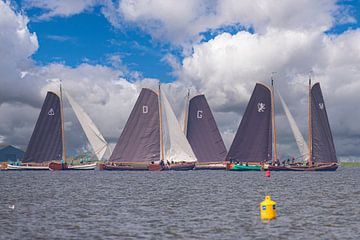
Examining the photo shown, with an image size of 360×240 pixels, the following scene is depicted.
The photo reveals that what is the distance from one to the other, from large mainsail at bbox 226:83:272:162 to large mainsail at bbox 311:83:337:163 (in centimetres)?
1153

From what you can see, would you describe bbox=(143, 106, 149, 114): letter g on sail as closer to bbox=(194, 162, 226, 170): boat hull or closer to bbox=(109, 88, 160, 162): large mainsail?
bbox=(109, 88, 160, 162): large mainsail

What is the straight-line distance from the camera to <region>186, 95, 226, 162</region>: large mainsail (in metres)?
159

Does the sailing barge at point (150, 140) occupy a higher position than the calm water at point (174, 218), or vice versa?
the sailing barge at point (150, 140)

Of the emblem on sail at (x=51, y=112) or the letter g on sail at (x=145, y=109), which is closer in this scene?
the letter g on sail at (x=145, y=109)

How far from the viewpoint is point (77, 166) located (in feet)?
562

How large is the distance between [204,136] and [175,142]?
61.5 ft

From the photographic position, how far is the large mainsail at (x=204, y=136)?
159 meters

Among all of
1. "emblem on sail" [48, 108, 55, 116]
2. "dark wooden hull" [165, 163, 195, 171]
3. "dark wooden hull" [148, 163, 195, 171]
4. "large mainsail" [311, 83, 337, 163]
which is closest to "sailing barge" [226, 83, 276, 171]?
"large mainsail" [311, 83, 337, 163]

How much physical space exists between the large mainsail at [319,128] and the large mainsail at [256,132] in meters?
11.5

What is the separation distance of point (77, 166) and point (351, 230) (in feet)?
473

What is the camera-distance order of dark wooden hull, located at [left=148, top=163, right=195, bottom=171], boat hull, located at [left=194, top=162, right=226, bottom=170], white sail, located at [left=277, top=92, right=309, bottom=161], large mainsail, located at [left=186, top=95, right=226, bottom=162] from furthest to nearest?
boat hull, located at [left=194, top=162, right=226, bottom=170], large mainsail, located at [left=186, top=95, right=226, bottom=162], dark wooden hull, located at [left=148, top=163, right=195, bottom=171], white sail, located at [left=277, top=92, right=309, bottom=161]

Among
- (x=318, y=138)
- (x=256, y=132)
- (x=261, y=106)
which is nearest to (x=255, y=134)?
(x=256, y=132)

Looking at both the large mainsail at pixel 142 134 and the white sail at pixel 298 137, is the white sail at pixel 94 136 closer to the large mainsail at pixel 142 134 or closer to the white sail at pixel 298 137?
the large mainsail at pixel 142 134

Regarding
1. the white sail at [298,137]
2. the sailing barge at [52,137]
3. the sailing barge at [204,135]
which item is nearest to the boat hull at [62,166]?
the sailing barge at [52,137]
